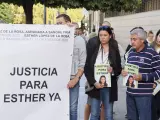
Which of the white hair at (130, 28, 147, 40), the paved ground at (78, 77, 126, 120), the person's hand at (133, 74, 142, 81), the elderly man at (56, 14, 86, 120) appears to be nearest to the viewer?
the person's hand at (133, 74, 142, 81)

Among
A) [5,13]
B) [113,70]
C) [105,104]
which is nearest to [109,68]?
[113,70]

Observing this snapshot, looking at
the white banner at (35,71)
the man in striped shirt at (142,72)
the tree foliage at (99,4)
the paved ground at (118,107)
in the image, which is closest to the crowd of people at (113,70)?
the man in striped shirt at (142,72)

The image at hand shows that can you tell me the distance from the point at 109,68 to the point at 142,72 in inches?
22.4

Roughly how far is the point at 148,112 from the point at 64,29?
5.06 ft

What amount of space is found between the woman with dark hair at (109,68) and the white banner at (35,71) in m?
0.45

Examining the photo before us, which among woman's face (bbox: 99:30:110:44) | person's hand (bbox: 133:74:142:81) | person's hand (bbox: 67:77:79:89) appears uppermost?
woman's face (bbox: 99:30:110:44)

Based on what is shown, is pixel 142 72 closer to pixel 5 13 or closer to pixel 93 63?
pixel 93 63

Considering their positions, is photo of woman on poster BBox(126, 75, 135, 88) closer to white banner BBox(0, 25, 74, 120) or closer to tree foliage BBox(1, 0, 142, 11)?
white banner BBox(0, 25, 74, 120)

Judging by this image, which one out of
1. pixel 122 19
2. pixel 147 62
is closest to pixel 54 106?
pixel 147 62

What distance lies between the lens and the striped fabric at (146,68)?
5.69 metres

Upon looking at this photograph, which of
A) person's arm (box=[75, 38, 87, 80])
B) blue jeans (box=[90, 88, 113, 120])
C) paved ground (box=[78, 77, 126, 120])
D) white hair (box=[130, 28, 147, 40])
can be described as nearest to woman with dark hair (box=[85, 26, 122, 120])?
blue jeans (box=[90, 88, 113, 120])

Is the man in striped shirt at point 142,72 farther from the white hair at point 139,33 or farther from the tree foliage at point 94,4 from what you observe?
the tree foliage at point 94,4

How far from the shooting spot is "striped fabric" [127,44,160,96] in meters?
5.69

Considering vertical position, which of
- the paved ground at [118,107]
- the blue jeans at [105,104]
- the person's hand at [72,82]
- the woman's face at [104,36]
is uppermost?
the woman's face at [104,36]
